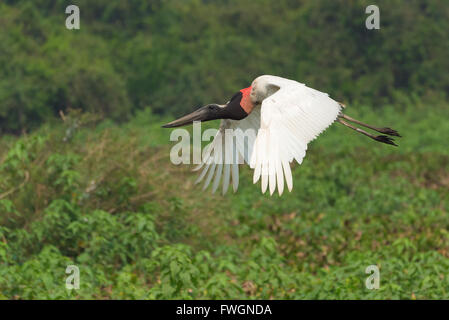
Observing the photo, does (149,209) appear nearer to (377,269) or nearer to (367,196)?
(377,269)

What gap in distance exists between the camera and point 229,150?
6543 mm

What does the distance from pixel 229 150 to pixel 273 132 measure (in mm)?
1279

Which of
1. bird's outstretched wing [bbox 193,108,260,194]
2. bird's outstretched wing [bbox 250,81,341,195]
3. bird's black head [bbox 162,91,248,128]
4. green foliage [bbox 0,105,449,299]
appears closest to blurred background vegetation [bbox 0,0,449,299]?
green foliage [bbox 0,105,449,299]

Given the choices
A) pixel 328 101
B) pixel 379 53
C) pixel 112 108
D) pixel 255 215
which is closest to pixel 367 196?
pixel 255 215

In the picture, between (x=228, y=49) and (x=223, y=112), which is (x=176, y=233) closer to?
(x=223, y=112)

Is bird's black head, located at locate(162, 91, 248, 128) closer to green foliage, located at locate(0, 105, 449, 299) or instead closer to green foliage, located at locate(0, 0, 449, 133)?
green foliage, located at locate(0, 105, 449, 299)

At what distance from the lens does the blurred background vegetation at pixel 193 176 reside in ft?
23.2

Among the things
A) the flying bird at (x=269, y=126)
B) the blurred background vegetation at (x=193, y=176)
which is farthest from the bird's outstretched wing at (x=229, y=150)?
the blurred background vegetation at (x=193, y=176)

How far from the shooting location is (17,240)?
24.9ft

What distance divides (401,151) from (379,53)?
723cm

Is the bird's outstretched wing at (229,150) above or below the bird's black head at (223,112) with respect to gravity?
below

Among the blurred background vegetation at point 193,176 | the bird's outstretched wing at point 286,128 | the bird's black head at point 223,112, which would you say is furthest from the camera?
the blurred background vegetation at point 193,176

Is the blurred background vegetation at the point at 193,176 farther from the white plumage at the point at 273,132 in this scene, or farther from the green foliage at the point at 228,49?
the white plumage at the point at 273,132
